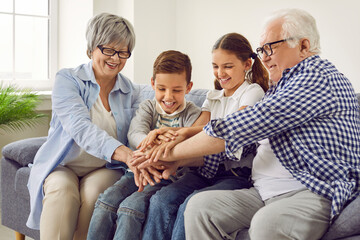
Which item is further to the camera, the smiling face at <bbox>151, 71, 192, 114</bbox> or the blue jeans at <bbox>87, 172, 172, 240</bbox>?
A: the smiling face at <bbox>151, 71, 192, 114</bbox>

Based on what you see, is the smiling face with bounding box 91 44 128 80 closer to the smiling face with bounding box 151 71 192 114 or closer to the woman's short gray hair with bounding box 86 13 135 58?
the woman's short gray hair with bounding box 86 13 135 58

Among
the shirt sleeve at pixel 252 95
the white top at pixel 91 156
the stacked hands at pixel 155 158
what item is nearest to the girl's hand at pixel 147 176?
the stacked hands at pixel 155 158

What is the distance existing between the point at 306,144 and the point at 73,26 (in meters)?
3.06

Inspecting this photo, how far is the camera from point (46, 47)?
439 centimetres

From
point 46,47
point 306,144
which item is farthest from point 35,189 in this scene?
point 46,47

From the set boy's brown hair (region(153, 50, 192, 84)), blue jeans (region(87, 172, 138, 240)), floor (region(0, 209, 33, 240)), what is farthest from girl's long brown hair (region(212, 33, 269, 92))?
floor (region(0, 209, 33, 240))

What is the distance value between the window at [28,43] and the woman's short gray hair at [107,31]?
2008 millimetres

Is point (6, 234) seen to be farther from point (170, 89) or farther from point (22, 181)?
point (170, 89)

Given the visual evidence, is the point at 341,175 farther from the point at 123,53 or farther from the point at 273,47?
the point at 123,53

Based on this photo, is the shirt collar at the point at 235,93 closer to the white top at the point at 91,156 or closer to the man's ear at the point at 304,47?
the man's ear at the point at 304,47

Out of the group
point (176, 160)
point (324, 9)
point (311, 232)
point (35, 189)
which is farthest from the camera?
point (324, 9)

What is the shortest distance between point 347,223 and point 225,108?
0.80 metres

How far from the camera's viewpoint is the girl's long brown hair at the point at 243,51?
6.95 ft

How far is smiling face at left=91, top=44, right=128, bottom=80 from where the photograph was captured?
2.33 m
